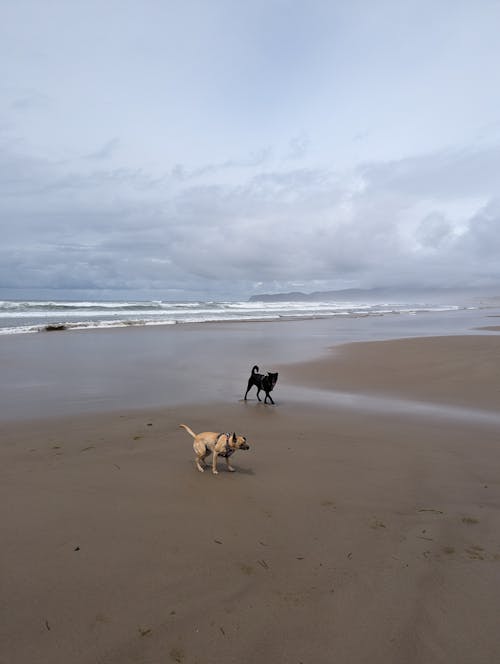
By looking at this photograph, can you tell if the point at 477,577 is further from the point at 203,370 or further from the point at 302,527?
the point at 203,370

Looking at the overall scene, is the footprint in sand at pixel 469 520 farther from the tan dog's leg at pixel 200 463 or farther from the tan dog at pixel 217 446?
the tan dog's leg at pixel 200 463

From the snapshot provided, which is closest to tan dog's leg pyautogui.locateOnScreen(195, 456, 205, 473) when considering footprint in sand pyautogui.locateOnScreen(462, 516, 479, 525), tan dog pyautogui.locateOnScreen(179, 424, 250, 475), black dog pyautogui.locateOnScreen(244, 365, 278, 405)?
tan dog pyautogui.locateOnScreen(179, 424, 250, 475)

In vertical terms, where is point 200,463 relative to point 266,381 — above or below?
below

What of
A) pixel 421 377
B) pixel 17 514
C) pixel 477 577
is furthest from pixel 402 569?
pixel 421 377

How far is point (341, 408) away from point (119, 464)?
437cm

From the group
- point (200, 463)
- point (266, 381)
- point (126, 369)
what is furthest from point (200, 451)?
point (126, 369)

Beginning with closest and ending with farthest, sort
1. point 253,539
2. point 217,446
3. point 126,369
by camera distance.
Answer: point 253,539, point 217,446, point 126,369

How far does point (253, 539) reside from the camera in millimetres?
3215

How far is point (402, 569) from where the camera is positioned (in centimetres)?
286

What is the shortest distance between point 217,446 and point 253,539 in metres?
1.31

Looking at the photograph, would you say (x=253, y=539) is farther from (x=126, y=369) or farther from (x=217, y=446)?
(x=126, y=369)

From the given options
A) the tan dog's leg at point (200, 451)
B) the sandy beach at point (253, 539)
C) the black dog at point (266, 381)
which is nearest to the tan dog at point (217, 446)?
the tan dog's leg at point (200, 451)

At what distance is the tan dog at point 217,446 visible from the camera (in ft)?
14.3

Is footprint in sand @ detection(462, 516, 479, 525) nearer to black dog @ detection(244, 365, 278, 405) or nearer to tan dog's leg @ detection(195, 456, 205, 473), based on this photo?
tan dog's leg @ detection(195, 456, 205, 473)
